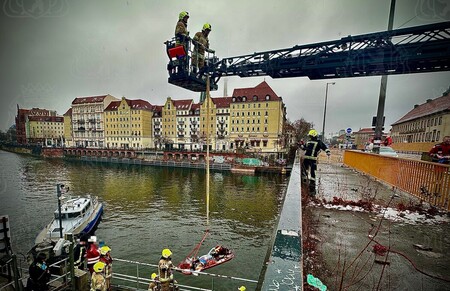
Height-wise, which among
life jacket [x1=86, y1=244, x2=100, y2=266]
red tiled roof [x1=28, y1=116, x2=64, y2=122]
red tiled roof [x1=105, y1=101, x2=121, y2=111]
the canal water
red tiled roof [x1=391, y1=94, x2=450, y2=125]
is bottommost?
the canal water

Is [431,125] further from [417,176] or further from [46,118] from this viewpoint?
[46,118]

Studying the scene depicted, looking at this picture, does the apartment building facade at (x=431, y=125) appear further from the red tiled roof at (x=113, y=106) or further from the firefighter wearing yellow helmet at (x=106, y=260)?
the red tiled roof at (x=113, y=106)

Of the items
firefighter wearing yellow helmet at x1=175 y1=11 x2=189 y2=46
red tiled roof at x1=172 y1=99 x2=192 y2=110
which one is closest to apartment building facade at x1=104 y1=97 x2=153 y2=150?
red tiled roof at x1=172 y1=99 x2=192 y2=110

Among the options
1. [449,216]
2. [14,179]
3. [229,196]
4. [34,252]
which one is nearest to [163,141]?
[14,179]

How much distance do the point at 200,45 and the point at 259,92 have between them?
59.0m

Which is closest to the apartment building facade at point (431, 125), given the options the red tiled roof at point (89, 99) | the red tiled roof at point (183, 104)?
the red tiled roof at point (183, 104)

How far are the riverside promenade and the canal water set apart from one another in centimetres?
263

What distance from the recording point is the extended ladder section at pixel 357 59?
17.8 ft

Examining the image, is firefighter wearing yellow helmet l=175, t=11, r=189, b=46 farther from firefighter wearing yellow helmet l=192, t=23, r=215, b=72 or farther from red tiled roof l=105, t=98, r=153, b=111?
red tiled roof l=105, t=98, r=153, b=111

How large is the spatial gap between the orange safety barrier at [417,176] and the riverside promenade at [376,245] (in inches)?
15.4

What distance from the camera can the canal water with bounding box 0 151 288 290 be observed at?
14.0 metres

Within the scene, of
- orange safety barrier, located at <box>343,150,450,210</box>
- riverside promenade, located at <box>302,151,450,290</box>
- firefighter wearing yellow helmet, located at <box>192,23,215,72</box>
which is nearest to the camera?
riverside promenade, located at <box>302,151,450,290</box>

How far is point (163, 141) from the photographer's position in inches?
2948

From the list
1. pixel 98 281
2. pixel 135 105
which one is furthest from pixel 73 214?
pixel 135 105
